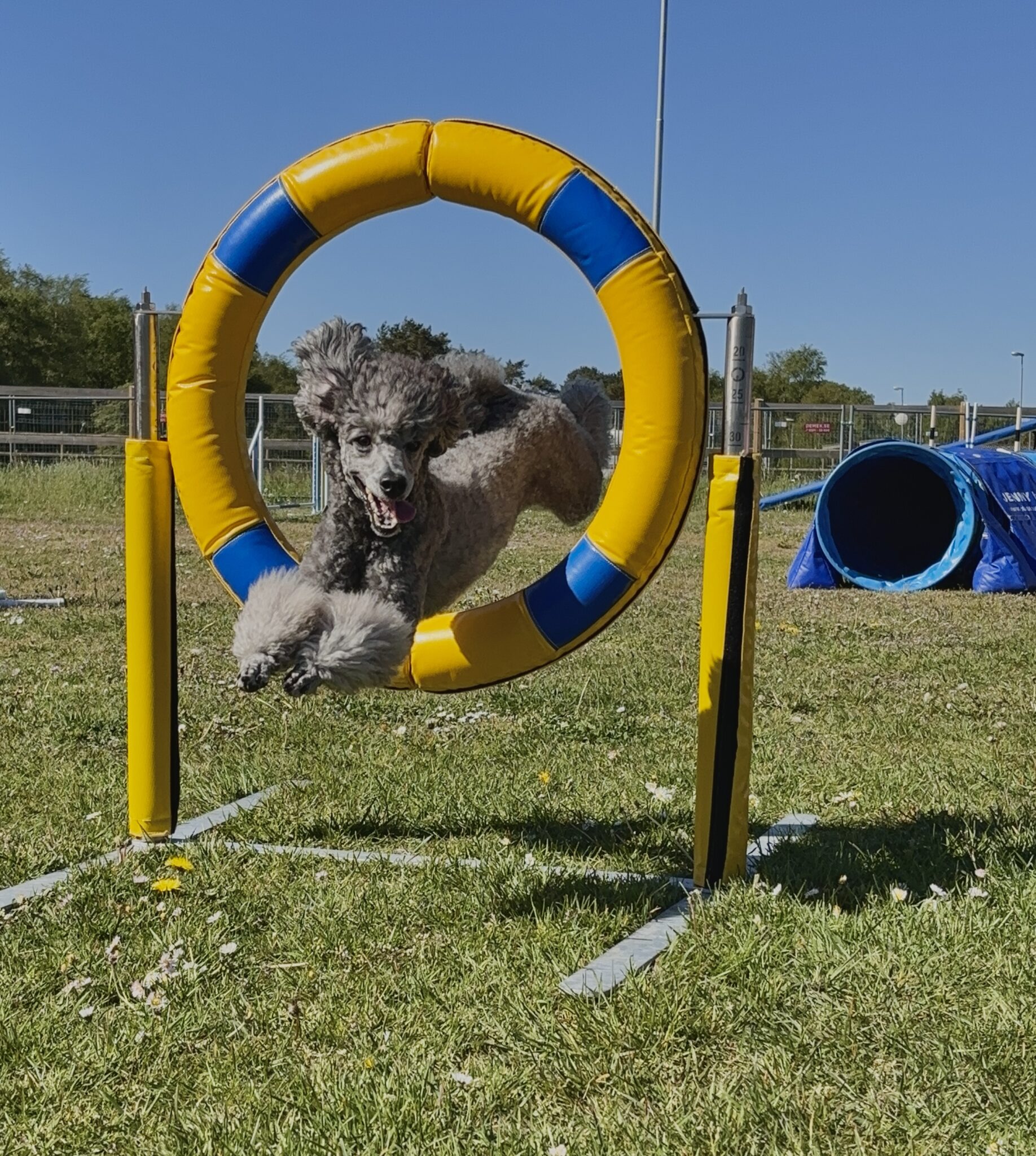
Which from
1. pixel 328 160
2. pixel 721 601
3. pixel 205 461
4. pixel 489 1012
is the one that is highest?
pixel 328 160

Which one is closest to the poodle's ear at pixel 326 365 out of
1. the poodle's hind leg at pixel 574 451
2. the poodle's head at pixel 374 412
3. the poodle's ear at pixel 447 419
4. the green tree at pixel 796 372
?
the poodle's head at pixel 374 412

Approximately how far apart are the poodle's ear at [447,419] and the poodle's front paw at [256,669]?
839mm

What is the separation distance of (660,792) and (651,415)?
1.55 m

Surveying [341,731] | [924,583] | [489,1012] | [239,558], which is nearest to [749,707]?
[489,1012]

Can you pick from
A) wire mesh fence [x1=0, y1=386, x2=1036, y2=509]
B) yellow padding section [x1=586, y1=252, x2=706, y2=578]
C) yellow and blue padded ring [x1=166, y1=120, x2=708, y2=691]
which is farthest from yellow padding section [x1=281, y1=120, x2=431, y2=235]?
wire mesh fence [x1=0, y1=386, x2=1036, y2=509]

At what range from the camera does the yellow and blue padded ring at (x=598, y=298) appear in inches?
146

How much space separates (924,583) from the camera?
11188 millimetres

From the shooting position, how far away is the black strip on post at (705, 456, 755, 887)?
3721 millimetres

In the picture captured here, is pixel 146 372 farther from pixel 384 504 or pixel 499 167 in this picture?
pixel 499 167

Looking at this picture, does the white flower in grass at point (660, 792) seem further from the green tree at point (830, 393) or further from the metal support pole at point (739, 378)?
the green tree at point (830, 393)

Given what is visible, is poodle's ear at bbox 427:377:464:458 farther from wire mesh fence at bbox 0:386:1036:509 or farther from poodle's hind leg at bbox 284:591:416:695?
wire mesh fence at bbox 0:386:1036:509

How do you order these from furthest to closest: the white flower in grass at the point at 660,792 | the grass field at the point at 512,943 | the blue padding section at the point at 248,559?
the white flower in grass at the point at 660,792, the blue padding section at the point at 248,559, the grass field at the point at 512,943

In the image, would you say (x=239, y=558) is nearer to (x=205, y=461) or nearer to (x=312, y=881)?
(x=205, y=461)

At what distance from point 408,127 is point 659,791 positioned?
7.95 ft
